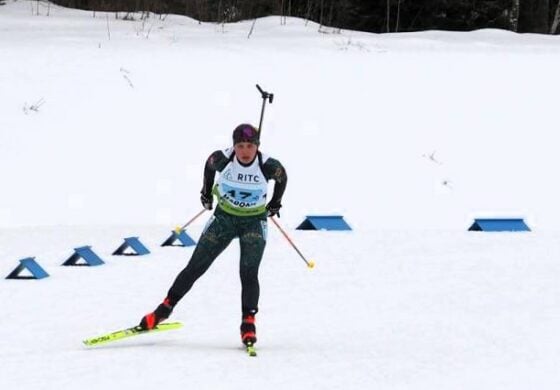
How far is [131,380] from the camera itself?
6.21 metres

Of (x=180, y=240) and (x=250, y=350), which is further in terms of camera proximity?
(x=180, y=240)

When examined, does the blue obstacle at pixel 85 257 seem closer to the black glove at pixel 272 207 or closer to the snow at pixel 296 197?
the snow at pixel 296 197

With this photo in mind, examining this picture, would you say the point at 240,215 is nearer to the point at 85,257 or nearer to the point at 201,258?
the point at 201,258

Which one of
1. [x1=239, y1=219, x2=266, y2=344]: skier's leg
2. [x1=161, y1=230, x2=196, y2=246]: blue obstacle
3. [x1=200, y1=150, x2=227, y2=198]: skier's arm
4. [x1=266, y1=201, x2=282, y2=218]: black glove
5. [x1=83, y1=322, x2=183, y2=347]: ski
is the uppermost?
[x1=200, y1=150, x2=227, y2=198]: skier's arm

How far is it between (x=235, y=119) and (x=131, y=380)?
10284 mm

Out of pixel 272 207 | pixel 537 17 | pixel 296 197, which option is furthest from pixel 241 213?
pixel 537 17

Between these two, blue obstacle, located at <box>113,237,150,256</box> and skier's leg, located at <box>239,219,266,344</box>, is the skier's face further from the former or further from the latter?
blue obstacle, located at <box>113,237,150,256</box>

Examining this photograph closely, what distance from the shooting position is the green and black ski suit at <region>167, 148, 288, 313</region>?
7.27 metres

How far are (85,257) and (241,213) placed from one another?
11.9ft

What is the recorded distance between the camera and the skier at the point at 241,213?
7.21 m

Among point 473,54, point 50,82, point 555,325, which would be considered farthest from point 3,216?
point 473,54

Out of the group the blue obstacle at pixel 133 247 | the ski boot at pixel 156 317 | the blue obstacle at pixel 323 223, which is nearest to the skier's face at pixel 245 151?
the ski boot at pixel 156 317

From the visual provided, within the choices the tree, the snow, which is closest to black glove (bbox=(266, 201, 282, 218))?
the snow

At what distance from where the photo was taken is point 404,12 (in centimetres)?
2470
